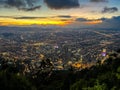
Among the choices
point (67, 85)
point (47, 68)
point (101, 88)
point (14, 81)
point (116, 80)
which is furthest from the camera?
point (47, 68)

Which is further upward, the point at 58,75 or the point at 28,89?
the point at 28,89

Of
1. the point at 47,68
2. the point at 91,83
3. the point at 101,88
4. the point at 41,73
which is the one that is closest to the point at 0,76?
the point at 91,83

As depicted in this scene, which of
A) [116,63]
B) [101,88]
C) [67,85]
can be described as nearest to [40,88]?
[67,85]

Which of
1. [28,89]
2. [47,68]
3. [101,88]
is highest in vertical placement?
[101,88]

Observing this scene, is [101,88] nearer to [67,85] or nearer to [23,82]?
[23,82]

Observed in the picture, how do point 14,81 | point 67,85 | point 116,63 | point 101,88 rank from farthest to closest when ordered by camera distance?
1. point 116,63
2. point 67,85
3. point 14,81
4. point 101,88

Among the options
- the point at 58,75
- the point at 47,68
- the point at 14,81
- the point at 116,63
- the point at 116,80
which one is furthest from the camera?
the point at 47,68

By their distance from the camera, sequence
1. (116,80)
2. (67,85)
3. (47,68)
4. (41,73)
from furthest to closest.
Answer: (47,68)
(41,73)
(67,85)
(116,80)

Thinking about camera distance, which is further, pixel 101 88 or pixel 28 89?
pixel 28 89

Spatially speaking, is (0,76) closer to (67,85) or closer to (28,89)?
(28,89)
